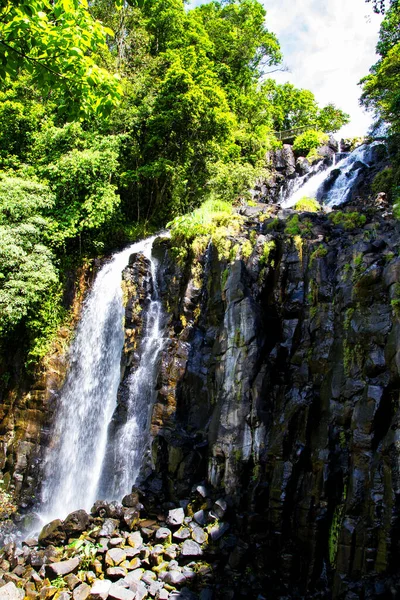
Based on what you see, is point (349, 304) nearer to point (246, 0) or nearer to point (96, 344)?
point (96, 344)

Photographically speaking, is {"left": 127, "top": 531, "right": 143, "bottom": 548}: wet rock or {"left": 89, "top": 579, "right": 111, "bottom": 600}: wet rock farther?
{"left": 127, "top": 531, "right": 143, "bottom": 548}: wet rock

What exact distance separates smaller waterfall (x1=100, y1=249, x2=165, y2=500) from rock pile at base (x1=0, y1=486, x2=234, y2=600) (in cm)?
153

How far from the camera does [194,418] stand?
1138 centimetres

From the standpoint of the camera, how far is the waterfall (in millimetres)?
12797

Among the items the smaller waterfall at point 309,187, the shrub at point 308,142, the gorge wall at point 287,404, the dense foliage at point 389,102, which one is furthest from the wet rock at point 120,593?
the shrub at point 308,142

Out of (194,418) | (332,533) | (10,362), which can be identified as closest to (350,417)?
(332,533)

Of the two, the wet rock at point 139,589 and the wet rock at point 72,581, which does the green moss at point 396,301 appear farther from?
the wet rock at point 72,581

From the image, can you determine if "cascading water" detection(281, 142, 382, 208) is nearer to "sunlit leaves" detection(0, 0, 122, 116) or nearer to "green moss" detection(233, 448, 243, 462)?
"green moss" detection(233, 448, 243, 462)

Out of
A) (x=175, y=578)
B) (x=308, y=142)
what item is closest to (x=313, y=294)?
(x=175, y=578)

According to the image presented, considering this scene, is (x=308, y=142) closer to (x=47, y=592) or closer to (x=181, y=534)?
(x=181, y=534)

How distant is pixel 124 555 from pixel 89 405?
20.1 ft

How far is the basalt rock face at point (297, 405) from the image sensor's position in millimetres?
7180

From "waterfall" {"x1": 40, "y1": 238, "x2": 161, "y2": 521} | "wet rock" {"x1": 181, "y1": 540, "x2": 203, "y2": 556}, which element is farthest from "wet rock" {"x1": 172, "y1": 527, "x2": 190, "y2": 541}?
"waterfall" {"x1": 40, "y1": 238, "x2": 161, "y2": 521}

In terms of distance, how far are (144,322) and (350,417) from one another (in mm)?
7777
